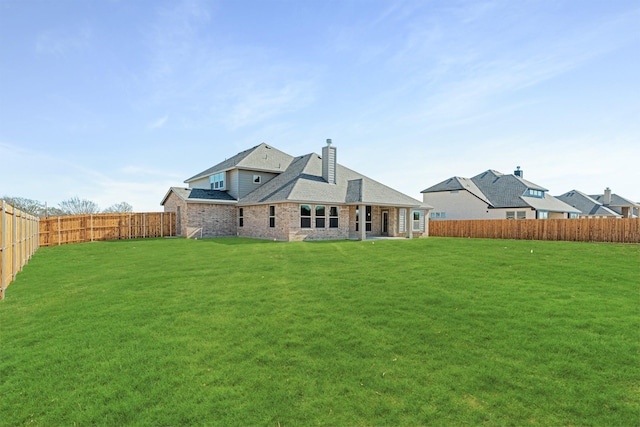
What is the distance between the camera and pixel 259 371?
183 inches

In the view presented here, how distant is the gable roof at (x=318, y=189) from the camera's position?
75.3 feet

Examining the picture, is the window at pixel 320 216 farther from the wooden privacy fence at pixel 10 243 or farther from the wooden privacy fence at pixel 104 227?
the wooden privacy fence at pixel 10 243

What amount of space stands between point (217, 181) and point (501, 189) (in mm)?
32131

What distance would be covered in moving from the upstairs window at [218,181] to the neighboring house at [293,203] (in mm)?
92

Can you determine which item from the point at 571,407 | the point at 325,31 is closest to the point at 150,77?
the point at 325,31

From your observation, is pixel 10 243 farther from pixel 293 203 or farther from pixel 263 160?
pixel 263 160

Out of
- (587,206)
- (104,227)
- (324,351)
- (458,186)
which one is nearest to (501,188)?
(458,186)

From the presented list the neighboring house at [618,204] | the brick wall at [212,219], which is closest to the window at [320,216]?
the brick wall at [212,219]

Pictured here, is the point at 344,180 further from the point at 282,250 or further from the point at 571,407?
the point at 571,407

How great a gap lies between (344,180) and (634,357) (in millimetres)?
23002

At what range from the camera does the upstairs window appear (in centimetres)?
2993

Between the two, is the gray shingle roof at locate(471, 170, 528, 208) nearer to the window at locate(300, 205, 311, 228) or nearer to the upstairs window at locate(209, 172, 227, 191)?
the window at locate(300, 205, 311, 228)

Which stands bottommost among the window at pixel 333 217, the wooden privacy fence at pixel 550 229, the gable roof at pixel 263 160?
the wooden privacy fence at pixel 550 229

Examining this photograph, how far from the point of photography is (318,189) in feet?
79.2
